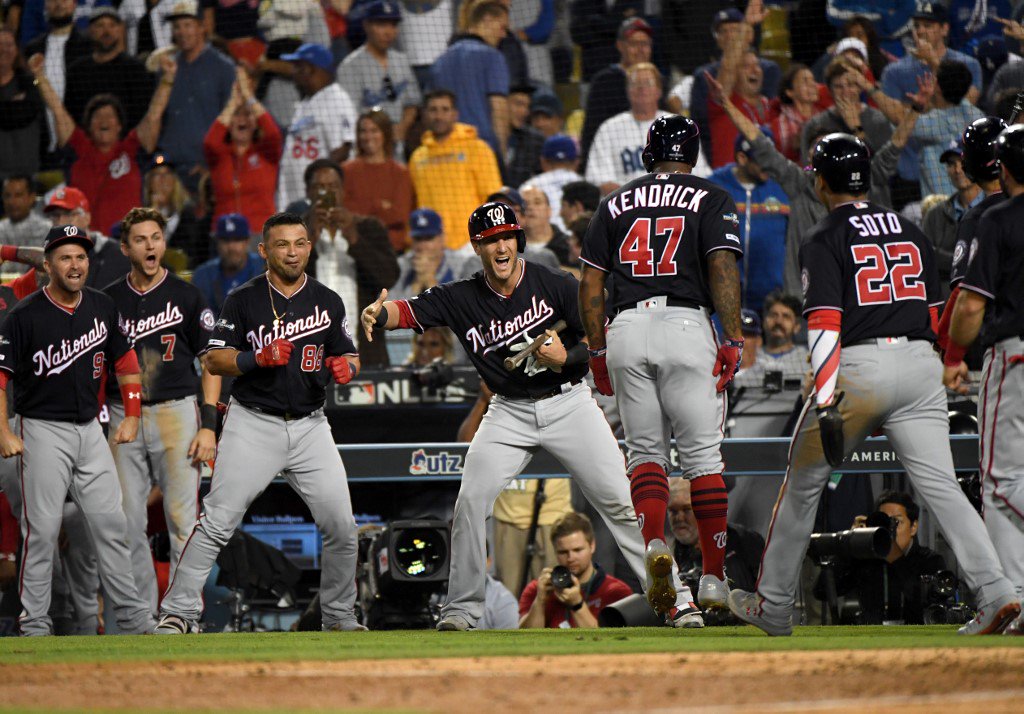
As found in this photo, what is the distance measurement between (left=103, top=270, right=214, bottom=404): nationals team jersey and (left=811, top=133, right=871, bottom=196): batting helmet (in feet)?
12.0

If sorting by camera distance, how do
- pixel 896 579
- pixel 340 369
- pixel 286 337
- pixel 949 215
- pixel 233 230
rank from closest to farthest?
pixel 340 369
pixel 286 337
pixel 896 579
pixel 949 215
pixel 233 230

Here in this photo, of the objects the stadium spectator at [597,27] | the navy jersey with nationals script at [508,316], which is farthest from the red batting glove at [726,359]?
the stadium spectator at [597,27]

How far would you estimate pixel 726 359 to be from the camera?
548cm

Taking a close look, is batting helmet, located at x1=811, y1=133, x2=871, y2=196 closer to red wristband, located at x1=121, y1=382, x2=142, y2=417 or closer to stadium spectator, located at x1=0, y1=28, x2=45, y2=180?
red wristband, located at x1=121, y1=382, x2=142, y2=417

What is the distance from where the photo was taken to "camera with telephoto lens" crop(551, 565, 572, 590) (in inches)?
260

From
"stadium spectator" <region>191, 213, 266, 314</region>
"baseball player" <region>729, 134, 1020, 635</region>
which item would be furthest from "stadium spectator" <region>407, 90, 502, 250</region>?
"baseball player" <region>729, 134, 1020, 635</region>

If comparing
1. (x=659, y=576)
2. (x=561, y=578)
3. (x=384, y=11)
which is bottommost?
(x=561, y=578)

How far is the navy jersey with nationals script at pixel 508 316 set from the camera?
6008 millimetres

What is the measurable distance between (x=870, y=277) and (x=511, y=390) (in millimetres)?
1713

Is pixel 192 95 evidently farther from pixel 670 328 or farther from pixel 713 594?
pixel 713 594

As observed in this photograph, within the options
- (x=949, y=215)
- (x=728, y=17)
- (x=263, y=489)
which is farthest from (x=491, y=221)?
(x=728, y=17)

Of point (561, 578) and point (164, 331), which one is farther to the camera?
point (164, 331)

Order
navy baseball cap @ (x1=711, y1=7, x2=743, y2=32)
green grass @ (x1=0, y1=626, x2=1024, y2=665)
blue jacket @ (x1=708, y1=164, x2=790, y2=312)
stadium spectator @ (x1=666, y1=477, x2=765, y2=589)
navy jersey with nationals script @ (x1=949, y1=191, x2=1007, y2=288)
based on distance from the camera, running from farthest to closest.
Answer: navy baseball cap @ (x1=711, y1=7, x2=743, y2=32) < blue jacket @ (x1=708, y1=164, x2=790, y2=312) < stadium spectator @ (x1=666, y1=477, x2=765, y2=589) < navy jersey with nationals script @ (x1=949, y1=191, x2=1007, y2=288) < green grass @ (x1=0, y1=626, x2=1024, y2=665)

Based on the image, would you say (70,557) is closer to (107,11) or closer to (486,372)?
(486,372)
